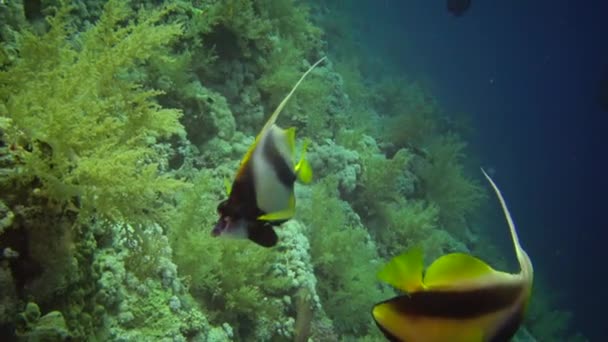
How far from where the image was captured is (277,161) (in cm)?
160

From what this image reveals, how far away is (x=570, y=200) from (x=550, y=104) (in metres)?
64.6

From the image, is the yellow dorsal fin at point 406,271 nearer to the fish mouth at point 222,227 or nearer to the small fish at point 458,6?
the fish mouth at point 222,227

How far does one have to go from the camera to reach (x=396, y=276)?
3.84ft

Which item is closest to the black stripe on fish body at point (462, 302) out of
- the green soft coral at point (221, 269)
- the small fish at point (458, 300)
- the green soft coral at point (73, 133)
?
the small fish at point (458, 300)

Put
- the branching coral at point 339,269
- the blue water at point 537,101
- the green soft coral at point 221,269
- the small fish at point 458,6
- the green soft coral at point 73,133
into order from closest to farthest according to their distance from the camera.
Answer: the green soft coral at point 73,133 < the green soft coral at point 221,269 < the branching coral at point 339,269 < the small fish at point 458,6 < the blue water at point 537,101

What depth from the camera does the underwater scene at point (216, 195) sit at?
1.57 m

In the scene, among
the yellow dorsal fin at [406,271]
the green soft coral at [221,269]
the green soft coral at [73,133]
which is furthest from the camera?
the green soft coral at [221,269]

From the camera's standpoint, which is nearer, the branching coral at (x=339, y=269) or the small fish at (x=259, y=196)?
the small fish at (x=259, y=196)

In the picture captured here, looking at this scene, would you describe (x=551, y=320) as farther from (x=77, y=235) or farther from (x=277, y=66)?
(x=77, y=235)

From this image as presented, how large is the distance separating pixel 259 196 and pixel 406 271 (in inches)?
23.7

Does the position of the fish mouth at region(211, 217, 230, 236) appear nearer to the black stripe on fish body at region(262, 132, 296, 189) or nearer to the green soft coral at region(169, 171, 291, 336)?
the black stripe on fish body at region(262, 132, 296, 189)

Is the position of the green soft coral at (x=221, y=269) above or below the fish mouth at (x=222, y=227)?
below

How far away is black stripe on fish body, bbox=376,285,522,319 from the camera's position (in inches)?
46.4

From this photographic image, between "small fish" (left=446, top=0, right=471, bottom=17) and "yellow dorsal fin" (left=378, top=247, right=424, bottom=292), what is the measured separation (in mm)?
13130
